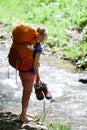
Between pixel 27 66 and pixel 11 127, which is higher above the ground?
pixel 27 66

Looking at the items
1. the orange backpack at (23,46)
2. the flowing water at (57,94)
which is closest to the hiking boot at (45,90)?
the orange backpack at (23,46)

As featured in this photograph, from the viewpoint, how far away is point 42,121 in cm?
758

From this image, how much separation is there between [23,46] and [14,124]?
142cm

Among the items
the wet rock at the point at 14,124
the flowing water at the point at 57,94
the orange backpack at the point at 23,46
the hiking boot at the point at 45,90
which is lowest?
the flowing water at the point at 57,94

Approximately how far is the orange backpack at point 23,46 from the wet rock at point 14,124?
0.99m

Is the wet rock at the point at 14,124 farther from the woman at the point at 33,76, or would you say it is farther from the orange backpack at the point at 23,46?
the orange backpack at the point at 23,46

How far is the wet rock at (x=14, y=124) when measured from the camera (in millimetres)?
6752

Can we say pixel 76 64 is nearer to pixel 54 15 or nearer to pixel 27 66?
pixel 54 15

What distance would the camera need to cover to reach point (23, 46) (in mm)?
6664

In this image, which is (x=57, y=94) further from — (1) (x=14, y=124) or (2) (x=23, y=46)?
(2) (x=23, y=46)

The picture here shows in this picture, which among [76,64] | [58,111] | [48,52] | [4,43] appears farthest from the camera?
[4,43]

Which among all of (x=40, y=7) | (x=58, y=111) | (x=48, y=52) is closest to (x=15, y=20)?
(x=40, y=7)

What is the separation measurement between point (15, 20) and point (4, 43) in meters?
2.74

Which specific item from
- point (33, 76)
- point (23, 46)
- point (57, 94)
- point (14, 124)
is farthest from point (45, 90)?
point (57, 94)
